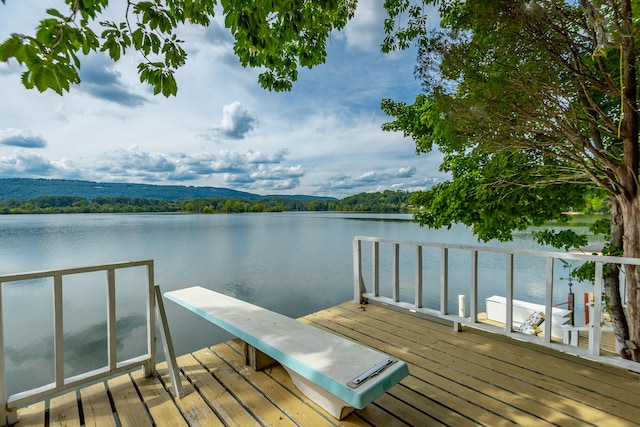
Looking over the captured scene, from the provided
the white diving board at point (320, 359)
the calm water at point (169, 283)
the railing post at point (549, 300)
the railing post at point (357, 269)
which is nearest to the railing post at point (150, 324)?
the white diving board at point (320, 359)

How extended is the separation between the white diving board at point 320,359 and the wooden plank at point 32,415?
1.03 meters

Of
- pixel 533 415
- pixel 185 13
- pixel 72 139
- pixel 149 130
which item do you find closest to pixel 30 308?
pixel 72 139

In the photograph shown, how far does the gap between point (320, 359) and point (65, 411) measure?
1.65 meters

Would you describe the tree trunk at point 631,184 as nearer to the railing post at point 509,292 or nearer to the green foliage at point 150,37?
the railing post at point 509,292

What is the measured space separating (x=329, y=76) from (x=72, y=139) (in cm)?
781

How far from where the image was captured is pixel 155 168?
27.2 meters

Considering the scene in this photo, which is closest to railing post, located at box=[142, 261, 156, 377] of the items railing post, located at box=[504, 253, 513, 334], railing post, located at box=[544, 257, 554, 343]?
railing post, located at box=[504, 253, 513, 334]

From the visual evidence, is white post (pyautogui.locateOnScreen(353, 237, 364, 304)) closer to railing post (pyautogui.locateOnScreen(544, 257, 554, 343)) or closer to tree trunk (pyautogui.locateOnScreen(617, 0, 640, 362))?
railing post (pyautogui.locateOnScreen(544, 257, 554, 343))

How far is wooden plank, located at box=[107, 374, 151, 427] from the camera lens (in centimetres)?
173

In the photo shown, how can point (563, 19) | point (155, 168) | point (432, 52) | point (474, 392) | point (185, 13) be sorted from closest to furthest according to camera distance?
point (474, 392) < point (563, 19) < point (185, 13) < point (432, 52) < point (155, 168)

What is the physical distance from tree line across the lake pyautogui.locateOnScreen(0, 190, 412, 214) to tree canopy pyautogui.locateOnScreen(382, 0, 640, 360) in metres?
1.31

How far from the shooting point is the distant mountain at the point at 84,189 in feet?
63.7

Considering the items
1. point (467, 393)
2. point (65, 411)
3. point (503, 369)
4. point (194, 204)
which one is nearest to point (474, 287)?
point (503, 369)

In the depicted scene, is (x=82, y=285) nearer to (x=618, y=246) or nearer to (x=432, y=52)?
(x=432, y=52)
